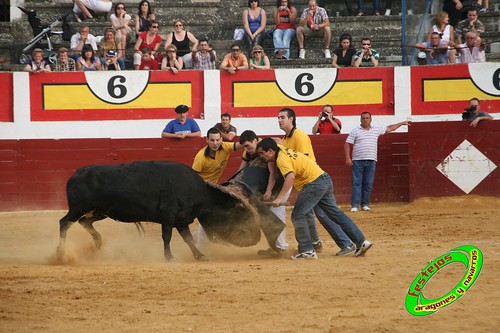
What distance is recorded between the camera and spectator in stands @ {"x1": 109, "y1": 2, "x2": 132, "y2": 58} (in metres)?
16.3

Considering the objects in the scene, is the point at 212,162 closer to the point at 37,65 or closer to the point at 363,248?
the point at 363,248

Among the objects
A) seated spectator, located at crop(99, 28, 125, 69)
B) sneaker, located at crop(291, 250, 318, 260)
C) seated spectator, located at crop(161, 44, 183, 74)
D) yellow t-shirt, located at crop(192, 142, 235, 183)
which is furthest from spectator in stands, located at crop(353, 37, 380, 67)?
sneaker, located at crop(291, 250, 318, 260)

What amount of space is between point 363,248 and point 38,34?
9296 millimetres

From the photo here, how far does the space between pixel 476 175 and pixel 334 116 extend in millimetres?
2415

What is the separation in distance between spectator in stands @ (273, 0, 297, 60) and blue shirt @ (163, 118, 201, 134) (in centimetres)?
268

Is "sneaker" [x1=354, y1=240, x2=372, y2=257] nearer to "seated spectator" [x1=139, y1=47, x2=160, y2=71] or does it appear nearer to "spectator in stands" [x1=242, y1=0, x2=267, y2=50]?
"seated spectator" [x1=139, y1=47, x2=160, y2=71]

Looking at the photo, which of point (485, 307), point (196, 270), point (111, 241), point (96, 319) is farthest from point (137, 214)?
point (485, 307)

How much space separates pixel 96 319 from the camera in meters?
6.92

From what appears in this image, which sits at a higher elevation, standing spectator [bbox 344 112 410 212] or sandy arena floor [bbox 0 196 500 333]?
standing spectator [bbox 344 112 410 212]

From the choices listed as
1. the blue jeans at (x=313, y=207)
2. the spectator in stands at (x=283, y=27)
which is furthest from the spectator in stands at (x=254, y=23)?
the blue jeans at (x=313, y=207)

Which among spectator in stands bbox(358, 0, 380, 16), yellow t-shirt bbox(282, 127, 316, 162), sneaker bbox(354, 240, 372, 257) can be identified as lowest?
sneaker bbox(354, 240, 372, 257)

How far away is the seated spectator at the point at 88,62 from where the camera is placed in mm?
15398

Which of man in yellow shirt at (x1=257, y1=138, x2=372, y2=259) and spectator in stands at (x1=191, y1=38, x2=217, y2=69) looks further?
spectator in stands at (x1=191, y1=38, x2=217, y2=69)

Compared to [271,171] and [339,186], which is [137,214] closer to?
→ [271,171]
